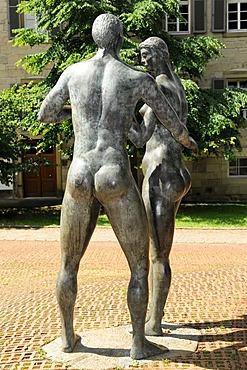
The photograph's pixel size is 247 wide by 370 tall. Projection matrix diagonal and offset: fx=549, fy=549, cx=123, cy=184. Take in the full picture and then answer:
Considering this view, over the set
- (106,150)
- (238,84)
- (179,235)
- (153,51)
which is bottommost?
(179,235)

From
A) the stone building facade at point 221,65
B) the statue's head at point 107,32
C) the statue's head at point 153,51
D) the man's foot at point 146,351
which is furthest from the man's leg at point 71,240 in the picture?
the stone building facade at point 221,65

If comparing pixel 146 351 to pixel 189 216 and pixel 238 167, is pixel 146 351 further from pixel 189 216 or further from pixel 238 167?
pixel 238 167

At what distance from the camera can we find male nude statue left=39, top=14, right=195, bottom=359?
12.5ft

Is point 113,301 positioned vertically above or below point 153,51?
below

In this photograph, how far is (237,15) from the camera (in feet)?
73.5

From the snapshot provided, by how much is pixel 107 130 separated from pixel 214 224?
40.3 feet

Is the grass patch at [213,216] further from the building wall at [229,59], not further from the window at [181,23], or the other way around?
the window at [181,23]

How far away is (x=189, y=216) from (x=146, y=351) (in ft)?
44.7

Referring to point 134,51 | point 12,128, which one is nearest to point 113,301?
point 134,51

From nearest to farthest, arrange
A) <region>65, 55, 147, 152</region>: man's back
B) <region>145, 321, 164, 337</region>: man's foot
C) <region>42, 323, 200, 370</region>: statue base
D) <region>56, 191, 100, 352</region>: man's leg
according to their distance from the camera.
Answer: <region>65, 55, 147, 152</region>: man's back
<region>56, 191, 100, 352</region>: man's leg
<region>42, 323, 200, 370</region>: statue base
<region>145, 321, 164, 337</region>: man's foot

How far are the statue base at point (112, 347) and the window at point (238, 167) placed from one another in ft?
61.7

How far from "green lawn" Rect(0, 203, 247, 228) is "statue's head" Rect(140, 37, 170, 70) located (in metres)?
10.9

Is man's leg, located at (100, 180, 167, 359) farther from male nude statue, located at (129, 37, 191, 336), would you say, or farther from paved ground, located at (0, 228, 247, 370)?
male nude statue, located at (129, 37, 191, 336)

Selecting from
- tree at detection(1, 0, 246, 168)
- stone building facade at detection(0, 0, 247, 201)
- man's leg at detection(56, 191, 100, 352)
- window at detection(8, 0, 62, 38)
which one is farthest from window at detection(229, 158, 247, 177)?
man's leg at detection(56, 191, 100, 352)
